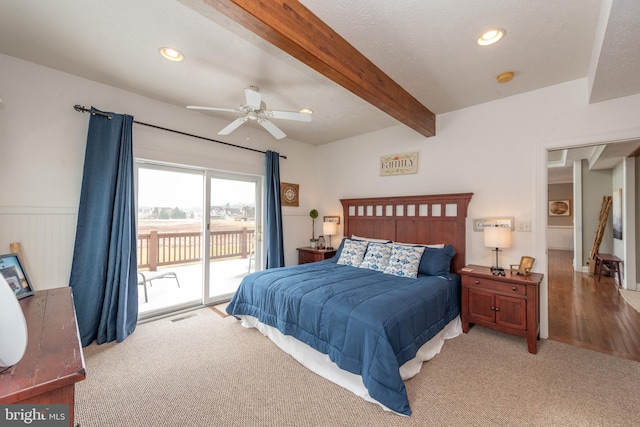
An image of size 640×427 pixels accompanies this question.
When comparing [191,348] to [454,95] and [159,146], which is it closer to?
[159,146]

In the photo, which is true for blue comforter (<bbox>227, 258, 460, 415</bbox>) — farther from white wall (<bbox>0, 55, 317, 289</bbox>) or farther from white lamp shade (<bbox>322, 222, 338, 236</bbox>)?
white wall (<bbox>0, 55, 317, 289</bbox>)

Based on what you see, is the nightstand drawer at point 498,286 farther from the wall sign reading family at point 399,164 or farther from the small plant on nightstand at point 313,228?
the small plant on nightstand at point 313,228

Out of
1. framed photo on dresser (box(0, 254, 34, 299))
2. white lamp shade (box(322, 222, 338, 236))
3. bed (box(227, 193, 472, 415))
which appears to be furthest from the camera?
white lamp shade (box(322, 222, 338, 236))

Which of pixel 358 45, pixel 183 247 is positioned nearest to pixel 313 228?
pixel 183 247

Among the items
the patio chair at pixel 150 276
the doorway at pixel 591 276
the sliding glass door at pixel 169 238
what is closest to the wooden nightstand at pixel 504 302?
the doorway at pixel 591 276

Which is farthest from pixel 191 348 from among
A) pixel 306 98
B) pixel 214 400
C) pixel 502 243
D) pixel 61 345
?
pixel 502 243

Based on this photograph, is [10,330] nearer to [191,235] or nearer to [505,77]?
[191,235]

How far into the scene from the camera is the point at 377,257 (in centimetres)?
354

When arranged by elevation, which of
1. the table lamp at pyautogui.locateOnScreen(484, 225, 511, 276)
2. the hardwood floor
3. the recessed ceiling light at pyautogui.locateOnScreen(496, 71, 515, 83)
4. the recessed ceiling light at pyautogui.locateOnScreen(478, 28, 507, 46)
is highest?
the recessed ceiling light at pyautogui.locateOnScreen(478, 28, 507, 46)

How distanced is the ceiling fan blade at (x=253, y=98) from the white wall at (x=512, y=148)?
248cm

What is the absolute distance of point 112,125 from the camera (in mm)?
2955

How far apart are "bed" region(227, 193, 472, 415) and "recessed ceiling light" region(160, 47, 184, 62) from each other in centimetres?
234

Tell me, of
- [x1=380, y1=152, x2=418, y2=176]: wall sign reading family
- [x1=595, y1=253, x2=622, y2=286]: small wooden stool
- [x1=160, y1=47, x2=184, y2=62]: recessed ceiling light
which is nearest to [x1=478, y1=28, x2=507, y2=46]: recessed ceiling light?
[x1=380, y1=152, x2=418, y2=176]: wall sign reading family

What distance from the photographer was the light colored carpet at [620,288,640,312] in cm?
384
